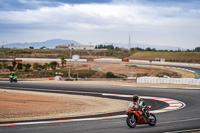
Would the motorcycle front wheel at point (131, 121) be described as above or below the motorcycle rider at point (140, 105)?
below

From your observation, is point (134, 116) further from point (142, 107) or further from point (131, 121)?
point (142, 107)

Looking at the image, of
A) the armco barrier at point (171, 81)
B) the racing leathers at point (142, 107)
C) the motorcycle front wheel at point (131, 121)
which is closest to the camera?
the motorcycle front wheel at point (131, 121)

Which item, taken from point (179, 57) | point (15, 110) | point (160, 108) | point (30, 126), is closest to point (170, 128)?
point (30, 126)

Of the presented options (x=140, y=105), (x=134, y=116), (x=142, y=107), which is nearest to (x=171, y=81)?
(x=142, y=107)

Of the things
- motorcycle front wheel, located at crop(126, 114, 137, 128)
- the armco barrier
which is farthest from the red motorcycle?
the armco barrier

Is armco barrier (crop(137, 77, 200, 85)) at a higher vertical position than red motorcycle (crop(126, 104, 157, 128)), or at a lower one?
lower

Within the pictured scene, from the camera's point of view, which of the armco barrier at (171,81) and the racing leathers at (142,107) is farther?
the armco barrier at (171,81)

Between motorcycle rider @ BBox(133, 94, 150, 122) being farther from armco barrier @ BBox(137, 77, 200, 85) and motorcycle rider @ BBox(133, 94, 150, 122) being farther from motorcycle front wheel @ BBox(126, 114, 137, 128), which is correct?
armco barrier @ BBox(137, 77, 200, 85)

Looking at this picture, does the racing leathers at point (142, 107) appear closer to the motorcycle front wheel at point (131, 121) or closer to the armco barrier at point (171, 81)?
the motorcycle front wheel at point (131, 121)

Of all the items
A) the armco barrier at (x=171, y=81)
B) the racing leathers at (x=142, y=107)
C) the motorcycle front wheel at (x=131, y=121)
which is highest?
the racing leathers at (x=142, y=107)

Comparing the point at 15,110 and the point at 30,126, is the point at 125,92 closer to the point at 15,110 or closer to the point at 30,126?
the point at 15,110

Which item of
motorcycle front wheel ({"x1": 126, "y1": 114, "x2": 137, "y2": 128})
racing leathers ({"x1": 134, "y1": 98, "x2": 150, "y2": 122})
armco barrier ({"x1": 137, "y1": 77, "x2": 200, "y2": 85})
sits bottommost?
armco barrier ({"x1": 137, "y1": 77, "x2": 200, "y2": 85})

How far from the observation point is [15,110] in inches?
776

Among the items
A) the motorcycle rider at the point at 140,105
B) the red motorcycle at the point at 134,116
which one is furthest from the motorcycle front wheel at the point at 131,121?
the motorcycle rider at the point at 140,105
